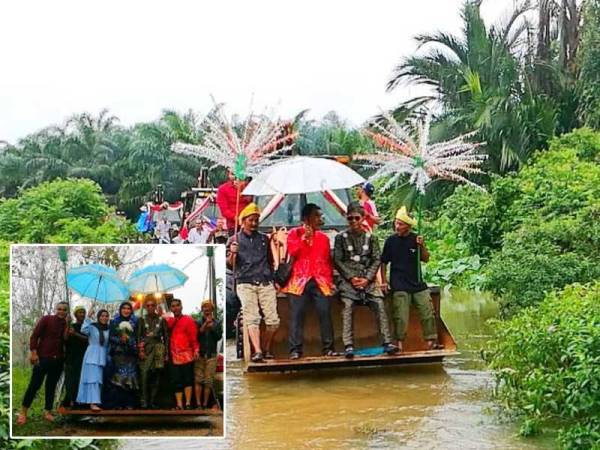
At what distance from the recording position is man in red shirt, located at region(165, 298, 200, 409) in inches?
177

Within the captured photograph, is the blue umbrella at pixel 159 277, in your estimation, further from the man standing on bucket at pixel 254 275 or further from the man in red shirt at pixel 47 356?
the man standing on bucket at pixel 254 275

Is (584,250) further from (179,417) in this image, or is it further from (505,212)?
(179,417)

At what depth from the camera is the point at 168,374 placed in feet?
15.0

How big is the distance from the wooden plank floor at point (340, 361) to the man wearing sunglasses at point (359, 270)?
0.10m

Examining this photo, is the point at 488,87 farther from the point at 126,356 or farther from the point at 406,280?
the point at 126,356

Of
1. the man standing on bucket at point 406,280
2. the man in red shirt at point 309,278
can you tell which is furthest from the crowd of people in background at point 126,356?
the man standing on bucket at point 406,280

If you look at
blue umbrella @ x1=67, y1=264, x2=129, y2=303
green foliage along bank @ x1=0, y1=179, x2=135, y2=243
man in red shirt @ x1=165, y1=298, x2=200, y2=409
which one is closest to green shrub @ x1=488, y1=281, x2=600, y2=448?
man in red shirt @ x1=165, y1=298, x2=200, y2=409

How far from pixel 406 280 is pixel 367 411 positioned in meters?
1.50

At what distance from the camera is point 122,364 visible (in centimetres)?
454

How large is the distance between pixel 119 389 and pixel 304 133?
23.7m

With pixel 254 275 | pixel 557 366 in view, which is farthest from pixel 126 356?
pixel 254 275

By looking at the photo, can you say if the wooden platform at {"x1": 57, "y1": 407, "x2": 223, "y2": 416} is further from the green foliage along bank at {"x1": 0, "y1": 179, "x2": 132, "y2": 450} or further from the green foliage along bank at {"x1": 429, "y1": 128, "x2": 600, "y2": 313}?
the green foliage along bank at {"x1": 0, "y1": 179, "x2": 132, "y2": 450}

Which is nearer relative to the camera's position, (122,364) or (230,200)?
(122,364)

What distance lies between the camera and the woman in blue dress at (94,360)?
14.9 ft
